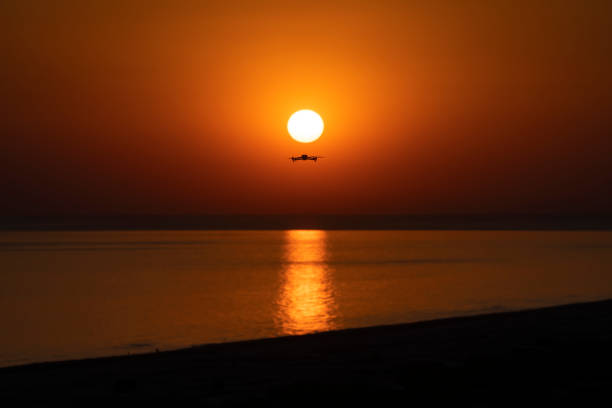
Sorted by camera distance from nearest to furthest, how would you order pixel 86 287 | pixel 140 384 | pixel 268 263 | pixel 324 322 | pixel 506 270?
1. pixel 140 384
2. pixel 324 322
3. pixel 86 287
4. pixel 506 270
5. pixel 268 263

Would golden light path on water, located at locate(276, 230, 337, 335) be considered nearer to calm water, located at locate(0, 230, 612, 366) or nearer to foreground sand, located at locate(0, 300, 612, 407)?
calm water, located at locate(0, 230, 612, 366)

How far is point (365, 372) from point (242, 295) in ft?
83.9

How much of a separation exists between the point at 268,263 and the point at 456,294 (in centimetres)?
2946

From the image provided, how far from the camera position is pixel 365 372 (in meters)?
12.9

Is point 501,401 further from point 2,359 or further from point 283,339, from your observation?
point 2,359

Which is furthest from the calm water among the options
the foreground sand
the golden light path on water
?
the foreground sand

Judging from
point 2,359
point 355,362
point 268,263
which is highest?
point 355,362

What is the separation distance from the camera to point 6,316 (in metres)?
30.6

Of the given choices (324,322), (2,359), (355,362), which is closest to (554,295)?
(324,322)

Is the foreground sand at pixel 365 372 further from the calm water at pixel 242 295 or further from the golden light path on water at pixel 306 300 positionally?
the golden light path on water at pixel 306 300

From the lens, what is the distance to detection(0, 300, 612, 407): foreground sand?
427 inches

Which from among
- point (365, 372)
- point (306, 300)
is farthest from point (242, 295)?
point (365, 372)

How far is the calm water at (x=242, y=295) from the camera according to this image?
83.6 ft

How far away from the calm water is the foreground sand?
705 cm
